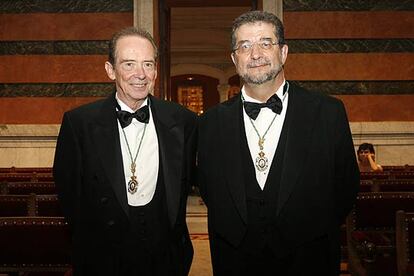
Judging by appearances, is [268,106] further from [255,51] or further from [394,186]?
[394,186]

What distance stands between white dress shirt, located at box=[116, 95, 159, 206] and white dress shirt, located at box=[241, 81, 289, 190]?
15.1 inches

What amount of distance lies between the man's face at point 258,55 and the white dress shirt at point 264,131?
118mm

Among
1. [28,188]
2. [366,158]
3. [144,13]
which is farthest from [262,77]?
[144,13]

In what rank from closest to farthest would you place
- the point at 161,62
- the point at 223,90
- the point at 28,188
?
the point at 28,188, the point at 161,62, the point at 223,90

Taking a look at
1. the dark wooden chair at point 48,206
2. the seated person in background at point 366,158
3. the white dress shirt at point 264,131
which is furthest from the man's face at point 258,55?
the seated person in background at point 366,158

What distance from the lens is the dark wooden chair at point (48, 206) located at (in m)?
2.90

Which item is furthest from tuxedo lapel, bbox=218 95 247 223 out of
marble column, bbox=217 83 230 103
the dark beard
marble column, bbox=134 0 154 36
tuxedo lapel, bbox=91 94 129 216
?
marble column, bbox=217 83 230 103

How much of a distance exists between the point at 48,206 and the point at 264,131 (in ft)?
5.28

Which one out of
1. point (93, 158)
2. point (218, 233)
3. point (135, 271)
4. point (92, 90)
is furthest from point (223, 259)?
point (92, 90)

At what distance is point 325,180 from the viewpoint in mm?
1834

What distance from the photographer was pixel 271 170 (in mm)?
1838

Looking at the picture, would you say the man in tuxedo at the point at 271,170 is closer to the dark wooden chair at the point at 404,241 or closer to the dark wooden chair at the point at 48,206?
the dark wooden chair at the point at 404,241

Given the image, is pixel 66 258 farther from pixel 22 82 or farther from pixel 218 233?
pixel 22 82

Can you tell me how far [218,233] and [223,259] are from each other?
105 millimetres
